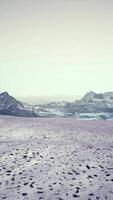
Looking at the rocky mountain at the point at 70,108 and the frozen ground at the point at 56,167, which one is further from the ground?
the rocky mountain at the point at 70,108

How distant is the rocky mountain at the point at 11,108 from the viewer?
126ft

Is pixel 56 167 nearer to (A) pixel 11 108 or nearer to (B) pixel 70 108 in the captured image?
(A) pixel 11 108

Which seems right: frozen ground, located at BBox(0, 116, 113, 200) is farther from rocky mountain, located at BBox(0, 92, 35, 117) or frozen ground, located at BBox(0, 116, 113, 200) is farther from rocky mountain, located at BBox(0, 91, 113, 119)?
rocky mountain, located at BBox(0, 91, 113, 119)

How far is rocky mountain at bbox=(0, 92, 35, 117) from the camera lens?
38.5m

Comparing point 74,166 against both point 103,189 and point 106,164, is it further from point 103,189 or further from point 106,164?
point 103,189

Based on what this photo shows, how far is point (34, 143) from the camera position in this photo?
53.1 feet

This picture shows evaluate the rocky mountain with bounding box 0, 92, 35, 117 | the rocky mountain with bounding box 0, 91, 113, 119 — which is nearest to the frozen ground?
the rocky mountain with bounding box 0, 92, 35, 117

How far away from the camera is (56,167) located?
37.9 feet

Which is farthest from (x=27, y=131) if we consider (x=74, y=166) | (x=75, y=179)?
(x=75, y=179)

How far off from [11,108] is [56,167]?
28.4 meters

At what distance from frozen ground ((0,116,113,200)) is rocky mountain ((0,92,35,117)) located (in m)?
20.1

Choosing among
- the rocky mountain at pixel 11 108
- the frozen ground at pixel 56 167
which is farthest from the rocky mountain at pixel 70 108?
the frozen ground at pixel 56 167

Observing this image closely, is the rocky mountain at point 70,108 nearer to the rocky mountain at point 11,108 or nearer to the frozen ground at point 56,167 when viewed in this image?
the rocky mountain at point 11,108

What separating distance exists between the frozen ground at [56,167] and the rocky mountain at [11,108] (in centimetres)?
2013
